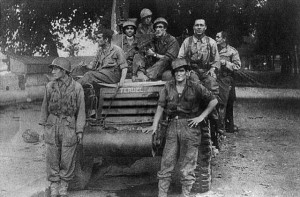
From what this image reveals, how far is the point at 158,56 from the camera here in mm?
7258

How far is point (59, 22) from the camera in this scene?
24.6 meters

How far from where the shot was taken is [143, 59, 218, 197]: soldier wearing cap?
538 centimetres

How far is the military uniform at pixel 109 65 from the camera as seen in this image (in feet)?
21.8

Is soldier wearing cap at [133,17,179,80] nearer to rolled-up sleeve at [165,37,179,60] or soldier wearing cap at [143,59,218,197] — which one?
rolled-up sleeve at [165,37,179,60]

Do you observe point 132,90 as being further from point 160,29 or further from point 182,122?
point 160,29

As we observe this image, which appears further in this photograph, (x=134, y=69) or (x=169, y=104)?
(x=134, y=69)

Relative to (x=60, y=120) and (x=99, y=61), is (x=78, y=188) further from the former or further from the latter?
(x=99, y=61)

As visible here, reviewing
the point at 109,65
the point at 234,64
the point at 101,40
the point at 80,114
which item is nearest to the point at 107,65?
the point at 109,65

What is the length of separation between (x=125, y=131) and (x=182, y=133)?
758 millimetres

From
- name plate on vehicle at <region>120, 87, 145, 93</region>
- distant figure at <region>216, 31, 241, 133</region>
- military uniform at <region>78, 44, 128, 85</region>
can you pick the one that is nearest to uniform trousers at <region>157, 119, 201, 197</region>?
name plate on vehicle at <region>120, 87, 145, 93</region>

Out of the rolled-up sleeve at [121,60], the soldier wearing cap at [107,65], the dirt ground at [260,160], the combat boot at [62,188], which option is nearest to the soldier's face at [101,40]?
the soldier wearing cap at [107,65]

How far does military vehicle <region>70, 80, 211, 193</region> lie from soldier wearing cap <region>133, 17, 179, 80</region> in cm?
72

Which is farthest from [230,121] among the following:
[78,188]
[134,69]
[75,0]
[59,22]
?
[59,22]

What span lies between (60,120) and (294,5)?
16.6 metres
